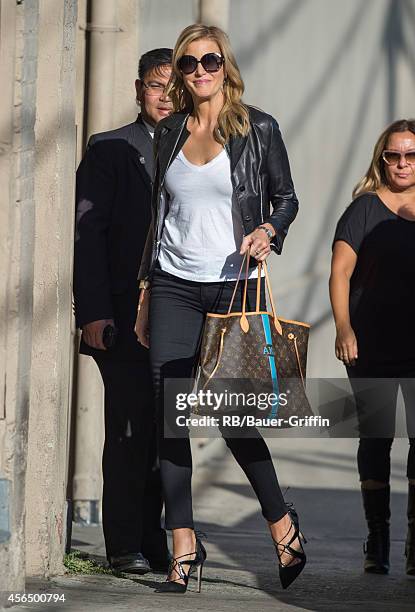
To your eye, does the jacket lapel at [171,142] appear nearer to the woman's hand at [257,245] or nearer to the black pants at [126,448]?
the woman's hand at [257,245]

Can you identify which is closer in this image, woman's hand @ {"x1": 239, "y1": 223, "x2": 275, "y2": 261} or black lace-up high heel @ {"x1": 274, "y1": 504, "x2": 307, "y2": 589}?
woman's hand @ {"x1": 239, "y1": 223, "x2": 275, "y2": 261}

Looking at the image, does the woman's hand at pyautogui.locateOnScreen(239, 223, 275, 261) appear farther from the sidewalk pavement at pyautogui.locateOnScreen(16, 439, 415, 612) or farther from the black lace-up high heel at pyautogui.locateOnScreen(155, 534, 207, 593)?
the sidewalk pavement at pyautogui.locateOnScreen(16, 439, 415, 612)

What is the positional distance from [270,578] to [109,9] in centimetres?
276

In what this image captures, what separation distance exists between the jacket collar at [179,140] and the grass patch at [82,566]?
1.45 meters

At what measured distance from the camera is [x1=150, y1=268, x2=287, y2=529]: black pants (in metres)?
4.57

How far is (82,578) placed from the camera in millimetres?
4828

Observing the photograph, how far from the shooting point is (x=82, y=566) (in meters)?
5.04

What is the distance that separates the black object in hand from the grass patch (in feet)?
2.53

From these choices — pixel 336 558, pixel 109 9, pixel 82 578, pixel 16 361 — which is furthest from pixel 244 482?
pixel 16 361

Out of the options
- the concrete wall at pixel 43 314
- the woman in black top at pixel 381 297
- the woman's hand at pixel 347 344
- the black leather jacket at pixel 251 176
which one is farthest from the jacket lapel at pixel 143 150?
the woman's hand at pixel 347 344

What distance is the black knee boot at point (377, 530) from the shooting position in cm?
540

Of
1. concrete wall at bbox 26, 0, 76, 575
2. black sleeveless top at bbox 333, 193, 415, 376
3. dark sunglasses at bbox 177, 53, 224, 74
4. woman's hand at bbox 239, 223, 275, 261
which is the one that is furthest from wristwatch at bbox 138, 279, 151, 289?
black sleeveless top at bbox 333, 193, 415, 376

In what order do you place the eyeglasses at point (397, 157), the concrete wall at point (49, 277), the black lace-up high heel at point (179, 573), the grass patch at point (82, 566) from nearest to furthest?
the black lace-up high heel at point (179, 573) → the concrete wall at point (49, 277) → the grass patch at point (82, 566) → the eyeglasses at point (397, 157)

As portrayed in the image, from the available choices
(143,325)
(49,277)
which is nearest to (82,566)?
(143,325)
